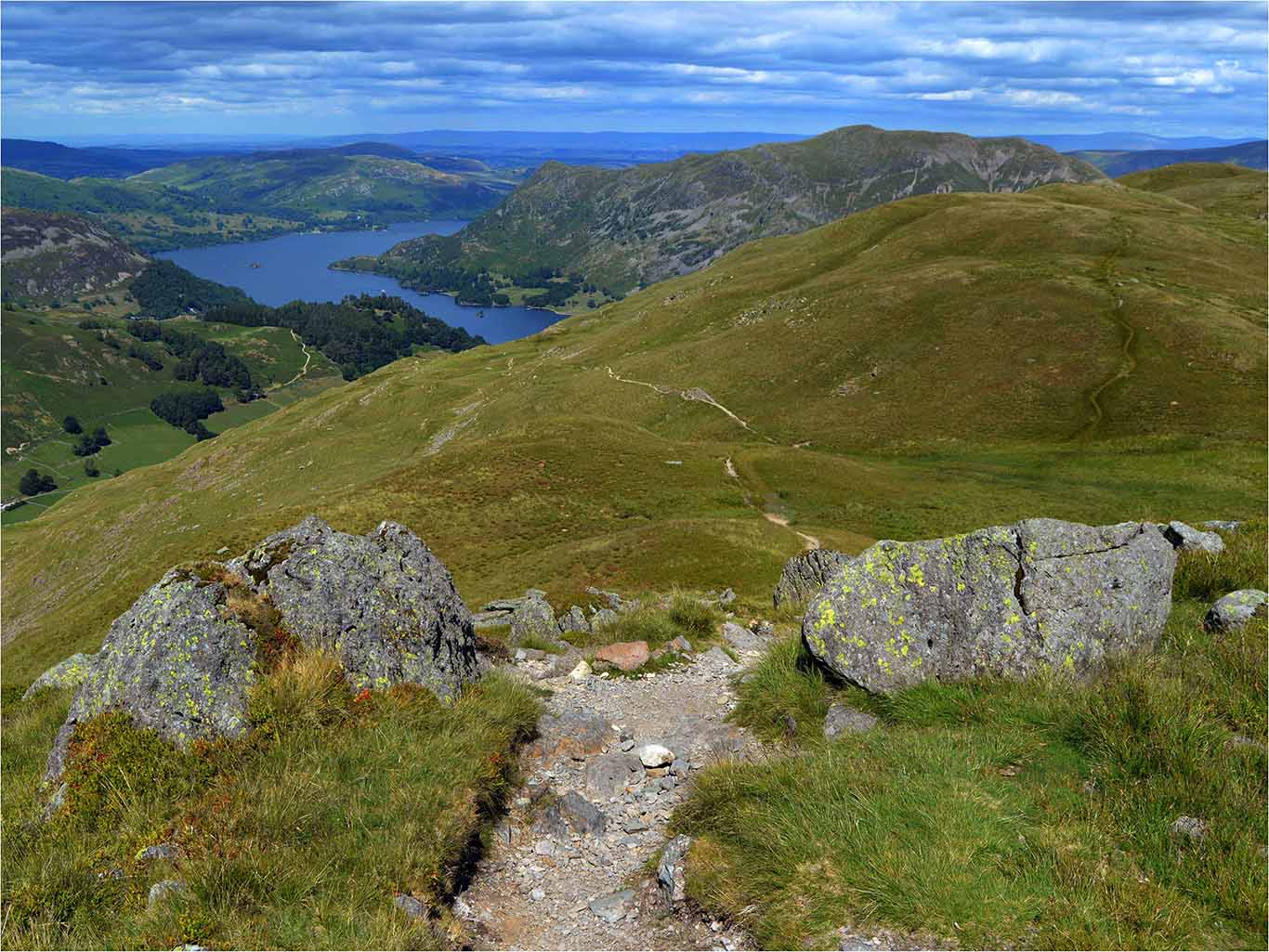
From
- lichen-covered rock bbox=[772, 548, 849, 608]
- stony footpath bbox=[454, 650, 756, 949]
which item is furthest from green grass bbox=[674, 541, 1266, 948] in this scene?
lichen-covered rock bbox=[772, 548, 849, 608]

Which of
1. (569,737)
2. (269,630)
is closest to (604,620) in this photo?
(569,737)

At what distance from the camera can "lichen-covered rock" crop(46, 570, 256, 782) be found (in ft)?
33.9

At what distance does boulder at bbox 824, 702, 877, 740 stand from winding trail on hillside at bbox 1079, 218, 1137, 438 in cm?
8181

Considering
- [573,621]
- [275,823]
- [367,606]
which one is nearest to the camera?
[275,823]

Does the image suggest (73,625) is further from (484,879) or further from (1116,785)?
(1116,785)

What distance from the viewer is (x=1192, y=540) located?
1500cm

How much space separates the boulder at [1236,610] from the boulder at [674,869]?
30.8 feet

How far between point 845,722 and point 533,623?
16.1m

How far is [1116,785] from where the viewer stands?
764cm

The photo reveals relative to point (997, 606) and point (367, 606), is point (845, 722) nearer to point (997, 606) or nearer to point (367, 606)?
point (997, 606)

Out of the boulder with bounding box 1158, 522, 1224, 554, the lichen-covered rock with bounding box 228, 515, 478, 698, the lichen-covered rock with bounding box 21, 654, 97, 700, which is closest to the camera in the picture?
the lichen-covered rock with bounding box 228, 515, 478, 698

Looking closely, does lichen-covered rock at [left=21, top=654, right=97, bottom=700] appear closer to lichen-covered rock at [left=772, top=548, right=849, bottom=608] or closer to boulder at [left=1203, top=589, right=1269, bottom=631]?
lichen-covered rock at [left=772, top=548, right=849, bottom=608]

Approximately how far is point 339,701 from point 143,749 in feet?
8.63

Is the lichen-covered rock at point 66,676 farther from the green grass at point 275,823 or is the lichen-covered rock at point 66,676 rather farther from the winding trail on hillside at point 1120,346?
the winding trail on hillside at point 1120,346
